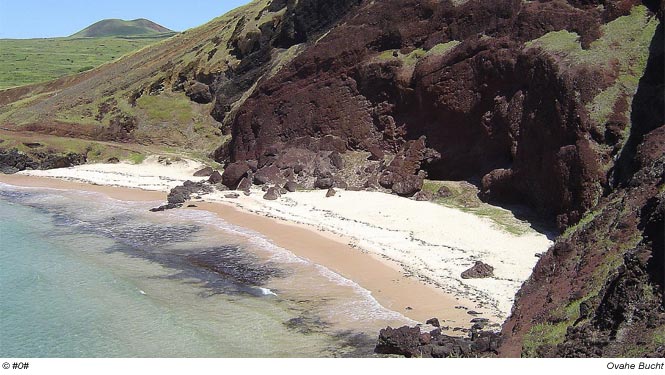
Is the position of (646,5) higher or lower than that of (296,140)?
higher

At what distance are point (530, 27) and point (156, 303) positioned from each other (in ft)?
78.1

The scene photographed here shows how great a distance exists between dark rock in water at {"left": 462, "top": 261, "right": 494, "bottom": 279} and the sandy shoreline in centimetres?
163

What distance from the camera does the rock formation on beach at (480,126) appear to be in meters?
14.8

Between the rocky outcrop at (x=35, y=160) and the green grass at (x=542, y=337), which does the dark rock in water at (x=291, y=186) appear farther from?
the green grass at (x=542, y=337)

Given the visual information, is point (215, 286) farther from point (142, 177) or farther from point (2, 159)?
point (2, 159)

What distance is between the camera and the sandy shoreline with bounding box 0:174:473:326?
21.1 metres

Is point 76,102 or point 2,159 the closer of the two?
point 2,159

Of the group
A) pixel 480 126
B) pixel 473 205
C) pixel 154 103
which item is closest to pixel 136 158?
pixel 154 103

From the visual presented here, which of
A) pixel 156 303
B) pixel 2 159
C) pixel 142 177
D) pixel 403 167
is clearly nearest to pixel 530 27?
pixel 403 167

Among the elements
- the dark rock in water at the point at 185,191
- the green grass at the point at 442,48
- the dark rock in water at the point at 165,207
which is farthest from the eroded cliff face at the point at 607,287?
the dark rock in water at the point at 185,191

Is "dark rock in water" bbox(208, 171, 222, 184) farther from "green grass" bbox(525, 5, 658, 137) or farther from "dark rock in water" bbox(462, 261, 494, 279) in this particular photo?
"dark rock in water" bbox(462, 261, 494, 279)

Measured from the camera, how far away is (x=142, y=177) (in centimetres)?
5066

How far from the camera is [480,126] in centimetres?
3706

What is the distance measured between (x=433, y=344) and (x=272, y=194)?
24.2 meters
